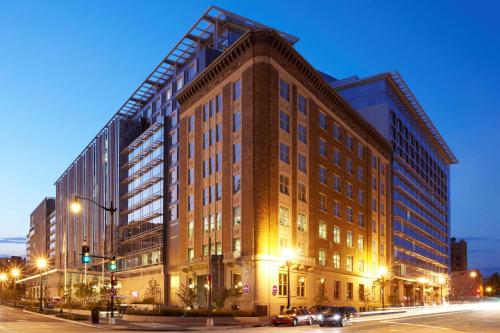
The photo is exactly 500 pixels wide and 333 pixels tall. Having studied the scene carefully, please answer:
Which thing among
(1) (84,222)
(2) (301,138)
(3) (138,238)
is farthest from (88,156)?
(2) (301,138)

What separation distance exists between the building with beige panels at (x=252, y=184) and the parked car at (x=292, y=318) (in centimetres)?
712

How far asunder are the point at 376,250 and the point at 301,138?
31.9m

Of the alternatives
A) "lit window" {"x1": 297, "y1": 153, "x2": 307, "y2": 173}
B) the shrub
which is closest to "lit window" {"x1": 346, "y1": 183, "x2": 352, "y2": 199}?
"lit window" {"x1": 297, "y1": 153, "x2": 307, "y2": 173}

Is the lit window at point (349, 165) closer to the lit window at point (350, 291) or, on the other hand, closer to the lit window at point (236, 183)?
the lit window at point (350, 291)

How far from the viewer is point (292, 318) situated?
157ft

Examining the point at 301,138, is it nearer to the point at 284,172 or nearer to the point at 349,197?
the point at 284,172

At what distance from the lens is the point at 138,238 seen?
10188 centimetres

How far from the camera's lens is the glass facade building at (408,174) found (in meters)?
105

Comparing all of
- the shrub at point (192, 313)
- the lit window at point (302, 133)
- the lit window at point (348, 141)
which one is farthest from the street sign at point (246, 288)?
the lit window at point (348, 141)

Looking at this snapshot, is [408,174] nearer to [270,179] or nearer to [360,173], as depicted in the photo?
[360,173]

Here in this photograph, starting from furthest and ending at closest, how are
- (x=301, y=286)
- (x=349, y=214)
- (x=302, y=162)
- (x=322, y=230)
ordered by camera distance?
1. (x=349, y=214)
2. (x=322, y=230)
3. (x=302, y=162)
4. (x=301, y=286)

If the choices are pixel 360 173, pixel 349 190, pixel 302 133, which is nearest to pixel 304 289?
pixel 302 133

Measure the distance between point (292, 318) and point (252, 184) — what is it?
17771 mm

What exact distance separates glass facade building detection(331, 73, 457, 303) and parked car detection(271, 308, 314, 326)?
5508cm
